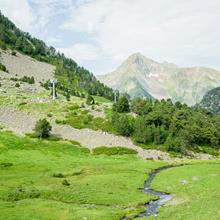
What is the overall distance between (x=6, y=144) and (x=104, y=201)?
6294cm

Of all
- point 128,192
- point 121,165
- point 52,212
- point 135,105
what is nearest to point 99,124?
point 135,105

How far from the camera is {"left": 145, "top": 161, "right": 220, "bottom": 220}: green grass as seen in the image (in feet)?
153

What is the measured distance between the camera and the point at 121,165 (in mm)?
99938

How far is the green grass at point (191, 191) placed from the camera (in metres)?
46.6

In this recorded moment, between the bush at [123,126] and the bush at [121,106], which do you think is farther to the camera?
the bush at [121,106]

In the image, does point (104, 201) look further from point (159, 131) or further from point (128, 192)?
point (159, 131)

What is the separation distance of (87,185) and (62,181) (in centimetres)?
628

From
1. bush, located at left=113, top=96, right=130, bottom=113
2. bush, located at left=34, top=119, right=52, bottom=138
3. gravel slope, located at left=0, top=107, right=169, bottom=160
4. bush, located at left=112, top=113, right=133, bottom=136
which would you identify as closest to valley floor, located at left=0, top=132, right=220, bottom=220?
gravel slope, located at left=0, top=107, right=169, bottom=160

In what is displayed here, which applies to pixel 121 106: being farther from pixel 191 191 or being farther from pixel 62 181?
Result: pixel 191 191

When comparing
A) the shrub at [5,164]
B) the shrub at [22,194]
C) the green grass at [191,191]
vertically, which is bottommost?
the shrub at [22,194]

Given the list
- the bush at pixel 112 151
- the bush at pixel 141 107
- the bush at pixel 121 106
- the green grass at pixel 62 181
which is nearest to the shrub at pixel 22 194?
the green grass at pixel 62 181

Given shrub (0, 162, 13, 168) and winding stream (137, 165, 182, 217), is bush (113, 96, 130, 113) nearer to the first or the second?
shrub (0, 162, 13, 168)

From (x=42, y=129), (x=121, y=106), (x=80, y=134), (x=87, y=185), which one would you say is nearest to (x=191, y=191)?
(x=87, y=185)

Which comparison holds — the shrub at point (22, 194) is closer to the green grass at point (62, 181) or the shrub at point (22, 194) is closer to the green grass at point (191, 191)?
the green grass at point (62, 181)
